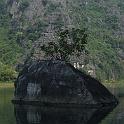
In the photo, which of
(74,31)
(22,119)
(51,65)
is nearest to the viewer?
(22,119)

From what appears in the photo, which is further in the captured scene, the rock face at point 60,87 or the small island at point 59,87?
the rock face at point 60,87

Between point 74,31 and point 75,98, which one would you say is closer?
point 75,98

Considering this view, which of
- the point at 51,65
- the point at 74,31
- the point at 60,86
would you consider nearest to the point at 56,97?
the point at 60,86

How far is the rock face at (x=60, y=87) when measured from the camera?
96.8 metres

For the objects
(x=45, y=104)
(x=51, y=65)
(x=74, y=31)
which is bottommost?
(x=45, y=104)

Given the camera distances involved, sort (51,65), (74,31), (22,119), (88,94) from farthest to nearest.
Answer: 1. (74,31)
2. (51,65)
3. (88,94)
4. (22,119)

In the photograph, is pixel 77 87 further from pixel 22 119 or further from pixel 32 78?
pixel 22 119

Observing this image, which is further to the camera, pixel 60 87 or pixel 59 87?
pixel 59 87

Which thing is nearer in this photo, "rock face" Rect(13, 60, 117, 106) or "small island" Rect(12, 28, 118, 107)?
"small island" Rect(12, 28, 118, 107)

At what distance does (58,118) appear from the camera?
216 ft

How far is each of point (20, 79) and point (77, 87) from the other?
18636 mm

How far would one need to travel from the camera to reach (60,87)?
98.7 meters

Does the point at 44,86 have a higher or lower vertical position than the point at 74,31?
lower

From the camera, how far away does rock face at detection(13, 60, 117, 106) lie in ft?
318
